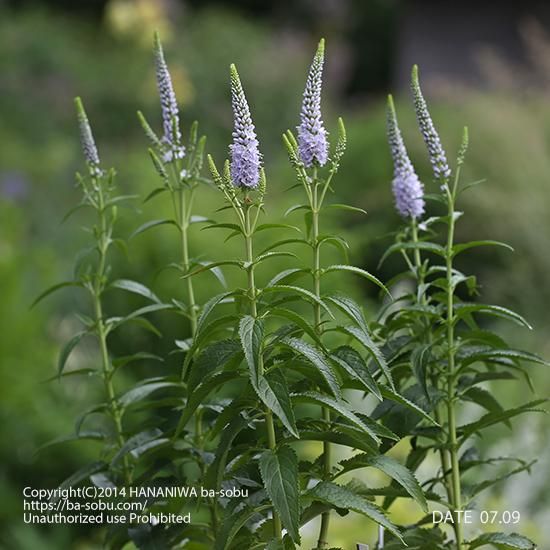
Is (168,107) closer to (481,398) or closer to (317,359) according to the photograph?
(317,359)

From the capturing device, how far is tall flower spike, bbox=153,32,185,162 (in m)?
1.54

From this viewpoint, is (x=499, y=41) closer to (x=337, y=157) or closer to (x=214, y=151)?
(x=214, y=151)

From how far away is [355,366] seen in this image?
4.43ft

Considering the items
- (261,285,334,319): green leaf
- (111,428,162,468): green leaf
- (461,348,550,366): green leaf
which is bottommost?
(111,428,162,468): green leaf

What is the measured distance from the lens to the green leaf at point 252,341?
123cm

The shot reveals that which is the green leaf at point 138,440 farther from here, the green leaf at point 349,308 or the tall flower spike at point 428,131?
the tall flower spike at point 428,131

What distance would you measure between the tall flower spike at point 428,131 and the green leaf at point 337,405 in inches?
16.3

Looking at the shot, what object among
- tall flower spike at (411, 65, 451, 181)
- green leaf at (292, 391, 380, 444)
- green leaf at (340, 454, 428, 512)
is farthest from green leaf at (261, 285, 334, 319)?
tall flower spike at (411, 65, 451, 181)

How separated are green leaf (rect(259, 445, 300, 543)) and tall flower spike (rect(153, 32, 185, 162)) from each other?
0.52 m

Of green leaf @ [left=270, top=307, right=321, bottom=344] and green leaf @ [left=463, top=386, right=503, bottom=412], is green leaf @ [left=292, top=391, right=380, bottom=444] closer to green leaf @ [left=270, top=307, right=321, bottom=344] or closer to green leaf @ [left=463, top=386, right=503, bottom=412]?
green leaf @ [left=270, top=307, right=321, bottom=344]

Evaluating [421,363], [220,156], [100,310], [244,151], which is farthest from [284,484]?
[220,156]

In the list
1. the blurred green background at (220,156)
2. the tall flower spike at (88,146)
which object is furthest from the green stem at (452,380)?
the tall flower spike at (88,146)

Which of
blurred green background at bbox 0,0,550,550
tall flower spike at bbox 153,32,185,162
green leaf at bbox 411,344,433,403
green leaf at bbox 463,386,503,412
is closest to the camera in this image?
green leaf at bbox 411,344,433,403

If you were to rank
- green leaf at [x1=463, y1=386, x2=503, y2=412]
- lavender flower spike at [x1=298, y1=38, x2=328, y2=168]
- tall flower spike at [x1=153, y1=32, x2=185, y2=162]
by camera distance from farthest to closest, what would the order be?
1. green leaf at [x1=463, y1=386, x2=503, y2=412]
2. tall flower spike at [x1=153, y1=32, x2=185, y2=162]
3. lavender flower spike at [x1=298, y1=38, x2=328, y2=168]
